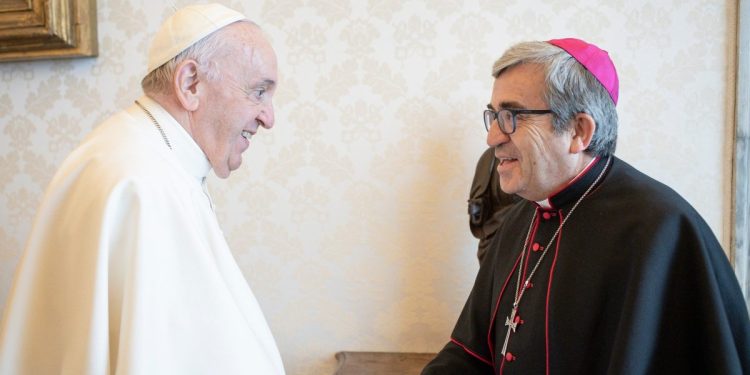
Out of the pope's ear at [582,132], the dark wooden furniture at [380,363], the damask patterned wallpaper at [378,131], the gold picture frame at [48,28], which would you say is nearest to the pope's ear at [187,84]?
the pope's ear at [582,132]

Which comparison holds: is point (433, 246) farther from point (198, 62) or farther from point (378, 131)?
point (198, 62)

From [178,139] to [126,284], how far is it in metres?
0.43

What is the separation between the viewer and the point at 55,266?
1.53m

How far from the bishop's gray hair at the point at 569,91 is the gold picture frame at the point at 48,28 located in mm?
2414

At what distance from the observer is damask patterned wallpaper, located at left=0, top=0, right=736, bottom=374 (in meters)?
3.05

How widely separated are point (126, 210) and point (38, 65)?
2423 mm

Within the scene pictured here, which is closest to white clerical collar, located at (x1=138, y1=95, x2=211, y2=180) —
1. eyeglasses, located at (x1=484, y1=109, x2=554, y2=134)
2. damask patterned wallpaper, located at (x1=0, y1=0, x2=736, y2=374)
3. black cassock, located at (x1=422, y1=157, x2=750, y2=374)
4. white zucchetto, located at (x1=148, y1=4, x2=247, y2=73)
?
white zucchetto, located at (x1=148, y1=4, x2=247, y2=73)

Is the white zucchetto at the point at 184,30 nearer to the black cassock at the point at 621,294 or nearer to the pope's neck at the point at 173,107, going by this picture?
the pope's neck at the point at 173,107

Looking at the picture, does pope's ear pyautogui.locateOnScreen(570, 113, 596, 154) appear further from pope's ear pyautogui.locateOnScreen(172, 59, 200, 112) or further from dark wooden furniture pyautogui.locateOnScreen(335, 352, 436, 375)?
dark wooden furniture pyautogui.locateOnScreen(335, 352, 436, 375)

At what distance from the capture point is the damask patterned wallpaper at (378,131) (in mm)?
3051

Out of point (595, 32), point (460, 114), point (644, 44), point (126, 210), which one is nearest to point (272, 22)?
point (460, 114)

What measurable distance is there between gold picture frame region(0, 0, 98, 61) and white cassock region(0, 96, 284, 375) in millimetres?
1966

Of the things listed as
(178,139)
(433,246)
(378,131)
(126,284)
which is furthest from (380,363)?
(126,284)

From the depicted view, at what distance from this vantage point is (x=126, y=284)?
143 centimetres
